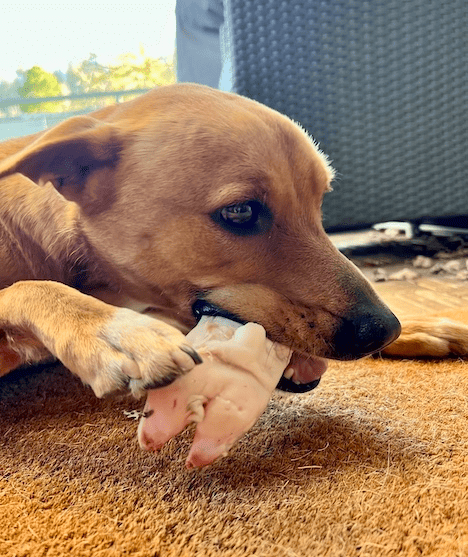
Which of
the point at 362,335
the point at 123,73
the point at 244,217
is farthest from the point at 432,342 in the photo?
the point at 123,73

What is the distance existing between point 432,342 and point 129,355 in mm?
955

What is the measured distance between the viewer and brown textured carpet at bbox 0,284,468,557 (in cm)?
75

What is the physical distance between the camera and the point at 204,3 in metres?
2.93

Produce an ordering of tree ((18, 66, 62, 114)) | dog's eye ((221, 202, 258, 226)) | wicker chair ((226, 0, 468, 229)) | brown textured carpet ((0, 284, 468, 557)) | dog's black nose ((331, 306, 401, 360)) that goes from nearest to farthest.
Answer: brown textured carpet ((0, 284, 468, 557)), dog's black nose ((331, 306, 401, 360)), dog's eye ((221, 202, 258, 226)), wicker chair ((226, 0, 468, 229)), tree ((18, 66, 62, 114))

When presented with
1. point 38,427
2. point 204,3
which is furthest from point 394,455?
point 204,3

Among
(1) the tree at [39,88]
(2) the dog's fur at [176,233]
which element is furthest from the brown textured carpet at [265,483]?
(1) the tree at [39,88]

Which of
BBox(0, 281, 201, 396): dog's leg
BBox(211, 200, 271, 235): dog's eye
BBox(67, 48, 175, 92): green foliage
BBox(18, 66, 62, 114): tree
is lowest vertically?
BBox(18, 66, 62, 114): tree

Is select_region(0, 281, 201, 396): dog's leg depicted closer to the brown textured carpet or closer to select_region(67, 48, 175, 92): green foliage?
the brown textured carpet

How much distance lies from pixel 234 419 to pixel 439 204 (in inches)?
94.7

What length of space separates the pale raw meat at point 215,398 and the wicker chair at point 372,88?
179 cm

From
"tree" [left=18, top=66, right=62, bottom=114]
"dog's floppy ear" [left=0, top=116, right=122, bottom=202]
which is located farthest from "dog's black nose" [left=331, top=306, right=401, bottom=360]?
"tree" [left=18, top=66, right=62, bottom=114]

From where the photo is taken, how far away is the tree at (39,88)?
10.4ft

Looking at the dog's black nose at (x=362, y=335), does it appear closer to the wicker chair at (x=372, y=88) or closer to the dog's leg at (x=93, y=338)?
the dog's leg at (x=93, y=338)

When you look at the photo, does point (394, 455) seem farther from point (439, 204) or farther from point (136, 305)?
point (439, 204)
